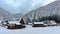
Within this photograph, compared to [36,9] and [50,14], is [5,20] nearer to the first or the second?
[36,9]

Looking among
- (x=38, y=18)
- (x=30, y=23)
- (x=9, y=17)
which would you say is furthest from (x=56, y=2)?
(x=9, y=17)

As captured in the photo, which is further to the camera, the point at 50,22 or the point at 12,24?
the point at 50,22

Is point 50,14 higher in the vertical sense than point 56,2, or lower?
lower

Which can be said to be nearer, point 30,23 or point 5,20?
point 5,20

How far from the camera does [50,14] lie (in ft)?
16.2

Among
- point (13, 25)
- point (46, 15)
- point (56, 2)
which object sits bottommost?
point (13, 25)

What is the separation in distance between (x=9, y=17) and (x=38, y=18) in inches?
42.9

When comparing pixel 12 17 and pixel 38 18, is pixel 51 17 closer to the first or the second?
pixel 38 18

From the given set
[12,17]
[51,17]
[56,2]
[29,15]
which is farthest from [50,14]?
[12,17]

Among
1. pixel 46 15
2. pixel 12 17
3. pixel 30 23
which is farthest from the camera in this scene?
pixel 30 23

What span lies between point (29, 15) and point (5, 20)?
33.5 inches

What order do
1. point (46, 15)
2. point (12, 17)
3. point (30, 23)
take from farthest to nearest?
1. point (30, 23)
2. point (46, 15)
3. point (12, 17)

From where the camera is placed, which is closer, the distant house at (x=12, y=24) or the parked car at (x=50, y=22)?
the distant house at (x=12, y=24)

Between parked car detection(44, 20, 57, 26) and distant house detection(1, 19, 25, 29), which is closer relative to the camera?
distant house detection(1, 19, 25, 29)
